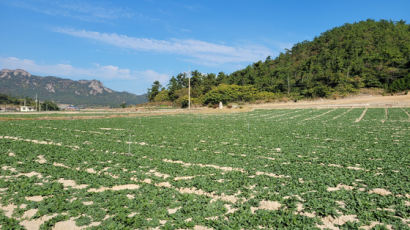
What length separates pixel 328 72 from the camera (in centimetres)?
7444

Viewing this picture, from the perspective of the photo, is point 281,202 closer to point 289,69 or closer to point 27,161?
point 27,161

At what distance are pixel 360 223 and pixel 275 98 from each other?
70.0 m

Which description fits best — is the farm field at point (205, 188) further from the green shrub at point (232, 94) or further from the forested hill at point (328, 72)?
the green shrub at point (232, 94)

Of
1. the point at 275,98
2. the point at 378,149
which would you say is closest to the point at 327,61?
→ the point at 275,98

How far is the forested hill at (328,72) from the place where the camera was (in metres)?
68.2

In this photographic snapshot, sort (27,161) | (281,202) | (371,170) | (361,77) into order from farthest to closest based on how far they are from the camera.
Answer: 1. (361,77)
2. (27,161)
3. (371,170)
4. (281,202)

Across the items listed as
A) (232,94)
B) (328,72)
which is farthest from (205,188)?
(328,72)

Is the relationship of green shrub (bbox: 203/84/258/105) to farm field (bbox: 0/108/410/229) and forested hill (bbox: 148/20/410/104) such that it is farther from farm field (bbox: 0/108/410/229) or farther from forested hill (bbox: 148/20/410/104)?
farm field (bbox: 0/108/410/229)

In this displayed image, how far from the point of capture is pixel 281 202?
18.1 ft

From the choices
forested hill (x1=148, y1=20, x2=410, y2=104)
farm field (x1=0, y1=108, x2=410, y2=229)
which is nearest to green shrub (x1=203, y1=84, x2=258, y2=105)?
forested hill (x1=148, y1=20, x2=410, y2=104)

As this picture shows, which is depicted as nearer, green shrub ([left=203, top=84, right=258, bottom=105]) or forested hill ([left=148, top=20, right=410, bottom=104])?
forested hill ([left=148, top=20, right=410, bottom=104])

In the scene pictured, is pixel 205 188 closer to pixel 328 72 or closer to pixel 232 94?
pixel 232 94

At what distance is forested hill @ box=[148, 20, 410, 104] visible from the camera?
224ft

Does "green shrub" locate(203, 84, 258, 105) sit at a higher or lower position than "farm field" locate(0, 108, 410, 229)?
higher
